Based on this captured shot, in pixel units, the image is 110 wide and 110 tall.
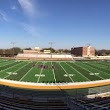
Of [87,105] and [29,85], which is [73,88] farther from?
[87,105]

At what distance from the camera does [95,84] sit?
26281 millimetres

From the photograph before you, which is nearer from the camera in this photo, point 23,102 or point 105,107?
point 105,107

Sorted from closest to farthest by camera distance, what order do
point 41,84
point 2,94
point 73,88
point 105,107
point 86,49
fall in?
1. point 105,107
2. point 2,94
3. point 73,88
4. point 41,84
5. point 86,49

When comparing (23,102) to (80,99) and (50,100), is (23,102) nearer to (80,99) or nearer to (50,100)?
(50,100)

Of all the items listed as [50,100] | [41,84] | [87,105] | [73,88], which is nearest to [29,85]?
[41,84]

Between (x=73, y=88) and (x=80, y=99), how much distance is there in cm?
583

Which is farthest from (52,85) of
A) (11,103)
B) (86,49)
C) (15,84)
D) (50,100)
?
(86,49)

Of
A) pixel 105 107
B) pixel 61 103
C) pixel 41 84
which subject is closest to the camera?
pixel 105 107

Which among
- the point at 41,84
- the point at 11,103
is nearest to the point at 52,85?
the point at 41,84

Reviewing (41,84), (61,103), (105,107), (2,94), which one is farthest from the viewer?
(41,84)

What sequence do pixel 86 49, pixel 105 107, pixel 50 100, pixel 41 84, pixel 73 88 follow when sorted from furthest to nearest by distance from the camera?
pixel 86 49, pixel 41 84, pixel 73 88, pixel 50 100, pixel 105 107

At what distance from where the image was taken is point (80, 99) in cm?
1820

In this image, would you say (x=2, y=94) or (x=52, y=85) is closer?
(x=2, y=94)

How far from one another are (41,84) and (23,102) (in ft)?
30.4
